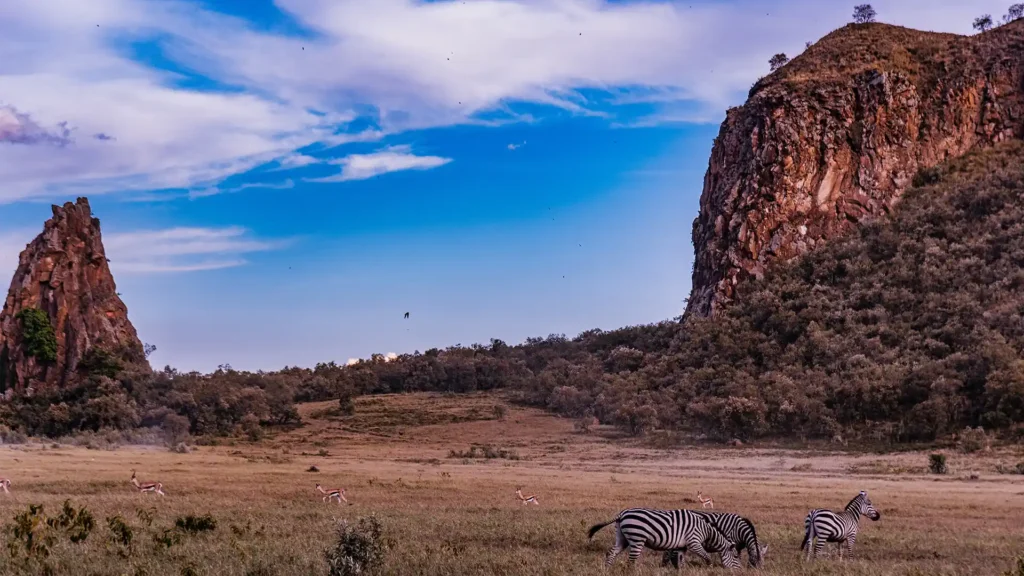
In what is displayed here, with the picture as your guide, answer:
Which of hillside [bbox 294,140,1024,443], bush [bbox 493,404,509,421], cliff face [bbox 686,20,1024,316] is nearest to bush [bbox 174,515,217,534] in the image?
hillside [bbox 294,140,1024,443]

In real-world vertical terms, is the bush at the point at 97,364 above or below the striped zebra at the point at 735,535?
above

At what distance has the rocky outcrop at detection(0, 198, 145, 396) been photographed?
2359 inches

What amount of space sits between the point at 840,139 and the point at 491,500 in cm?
5257

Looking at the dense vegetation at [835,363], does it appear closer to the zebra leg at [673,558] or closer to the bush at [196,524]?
the zebra leg at [673,558]

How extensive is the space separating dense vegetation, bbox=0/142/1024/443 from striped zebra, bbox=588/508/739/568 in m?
33.7

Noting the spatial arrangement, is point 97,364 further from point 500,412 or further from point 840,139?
point 840,139

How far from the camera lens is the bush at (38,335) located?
59.2m

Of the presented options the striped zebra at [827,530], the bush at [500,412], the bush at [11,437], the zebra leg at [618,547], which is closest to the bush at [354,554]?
the zebra leg at [618,547]

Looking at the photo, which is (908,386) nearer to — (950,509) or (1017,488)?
(1017,488)

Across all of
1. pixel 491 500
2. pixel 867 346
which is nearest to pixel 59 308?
pixel 491 500

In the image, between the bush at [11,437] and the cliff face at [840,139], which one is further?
the cliff face at [840,139]

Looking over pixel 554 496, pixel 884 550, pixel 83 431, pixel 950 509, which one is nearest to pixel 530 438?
pixel 83 431

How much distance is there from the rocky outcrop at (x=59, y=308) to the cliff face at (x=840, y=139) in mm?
42872

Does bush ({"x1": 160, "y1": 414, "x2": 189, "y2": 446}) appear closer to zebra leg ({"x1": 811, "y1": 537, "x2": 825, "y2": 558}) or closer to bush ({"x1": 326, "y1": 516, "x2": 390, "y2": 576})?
bush ({"x1": 326, "y1": 516, "x2": 390, "y2": 576})
